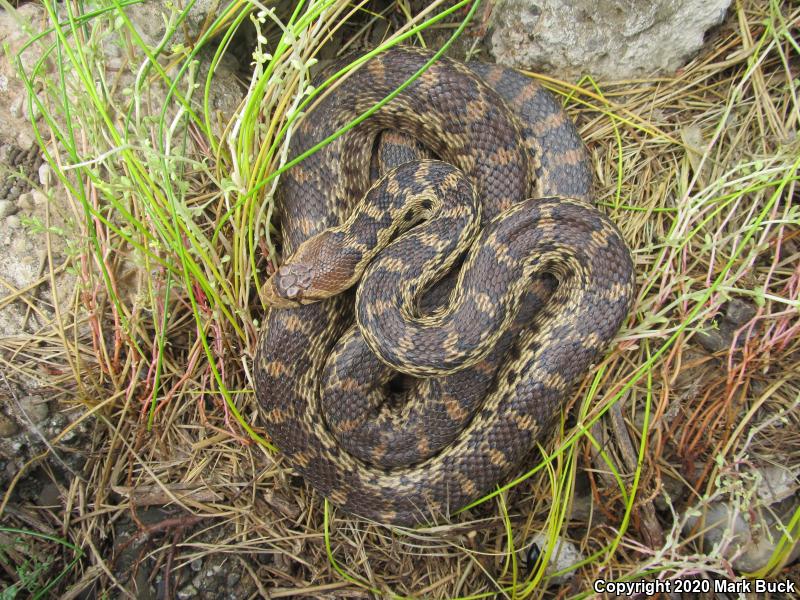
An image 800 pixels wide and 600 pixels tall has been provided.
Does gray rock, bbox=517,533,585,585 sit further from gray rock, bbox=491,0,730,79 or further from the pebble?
gray rock, bbox=491,0,730,79

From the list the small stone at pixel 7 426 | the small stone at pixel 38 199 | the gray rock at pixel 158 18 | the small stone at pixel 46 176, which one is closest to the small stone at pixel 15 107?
the small stone at pixel 46 176

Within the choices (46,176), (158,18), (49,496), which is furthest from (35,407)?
(158,18)

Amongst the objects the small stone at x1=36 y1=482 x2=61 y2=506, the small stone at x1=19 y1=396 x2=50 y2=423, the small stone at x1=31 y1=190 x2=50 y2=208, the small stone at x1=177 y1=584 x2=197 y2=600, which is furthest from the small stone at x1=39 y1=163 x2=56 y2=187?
the small stone at x1=177 y1=584 x2=197 y2=600

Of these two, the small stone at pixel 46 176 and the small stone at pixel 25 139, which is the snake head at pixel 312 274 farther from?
the small stone at pixel 25 139

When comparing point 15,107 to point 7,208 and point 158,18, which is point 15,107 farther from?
point 158,18

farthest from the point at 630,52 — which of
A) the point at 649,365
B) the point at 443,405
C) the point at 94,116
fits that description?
the point at 94,116

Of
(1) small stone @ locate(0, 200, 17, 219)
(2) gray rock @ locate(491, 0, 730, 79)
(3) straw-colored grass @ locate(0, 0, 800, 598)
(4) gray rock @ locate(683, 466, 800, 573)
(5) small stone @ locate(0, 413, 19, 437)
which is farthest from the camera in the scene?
(2) gray rock @ locate(491, 0, 730, 79)
